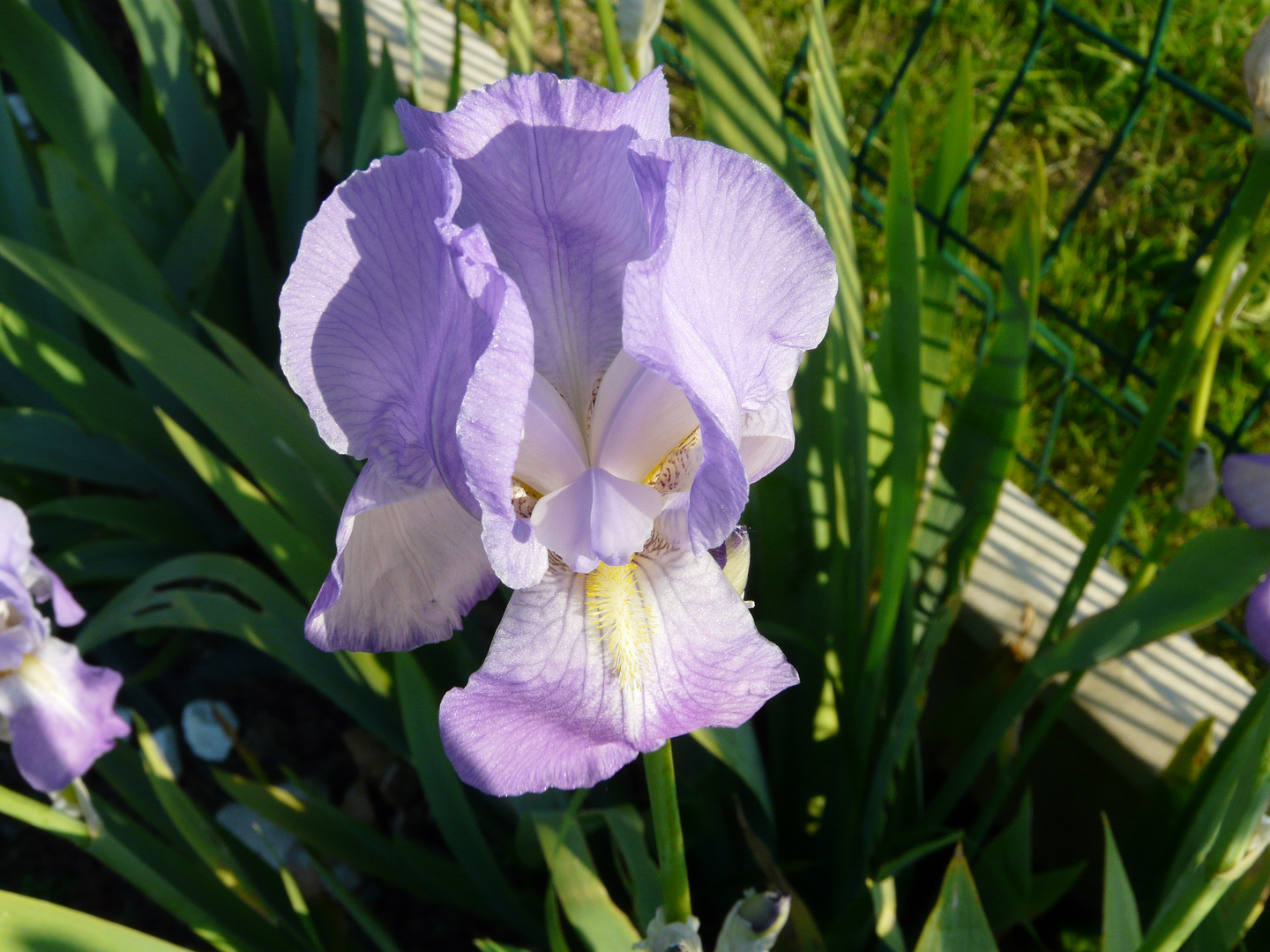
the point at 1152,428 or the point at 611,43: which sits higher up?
the point at 611,43

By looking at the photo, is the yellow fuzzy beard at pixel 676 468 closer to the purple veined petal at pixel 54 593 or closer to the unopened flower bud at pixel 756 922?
the unopened flower bud at pixel 756 922

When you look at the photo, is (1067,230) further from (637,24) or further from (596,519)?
(596,519)

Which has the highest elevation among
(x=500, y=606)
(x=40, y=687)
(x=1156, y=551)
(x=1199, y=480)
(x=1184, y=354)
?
(x=1184, y=354)

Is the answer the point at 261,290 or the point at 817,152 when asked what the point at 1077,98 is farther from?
the point at 261,290

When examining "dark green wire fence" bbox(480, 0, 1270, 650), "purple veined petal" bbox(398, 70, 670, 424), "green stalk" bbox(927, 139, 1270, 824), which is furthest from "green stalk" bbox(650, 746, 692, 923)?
"dark green wire fence" bbox(480, 0, 1270, 650)

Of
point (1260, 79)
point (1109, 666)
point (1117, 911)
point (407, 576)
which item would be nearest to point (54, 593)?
point (407, 576)

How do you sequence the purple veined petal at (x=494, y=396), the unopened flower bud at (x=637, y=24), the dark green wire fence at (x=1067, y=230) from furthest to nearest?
the dark green wire fence at (x=1067, y=230) < the unopened flower bud at (x=637, y=24) < the purple veined petal at (x=494, y=396)

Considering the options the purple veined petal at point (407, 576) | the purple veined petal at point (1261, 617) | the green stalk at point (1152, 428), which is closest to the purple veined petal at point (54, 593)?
the purple veined petal at point (407, 576)
